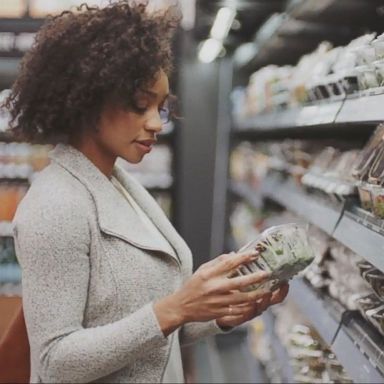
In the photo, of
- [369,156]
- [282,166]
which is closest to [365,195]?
[369,156]

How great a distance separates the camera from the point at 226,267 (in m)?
1.67

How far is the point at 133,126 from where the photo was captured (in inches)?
73.0

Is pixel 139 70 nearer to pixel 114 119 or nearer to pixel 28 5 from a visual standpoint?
pixel 114 119

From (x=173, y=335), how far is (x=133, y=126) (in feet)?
1.59

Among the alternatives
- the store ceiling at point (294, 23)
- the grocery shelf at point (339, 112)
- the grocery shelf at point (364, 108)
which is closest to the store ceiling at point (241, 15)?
the store ceiling at point (294, 23)

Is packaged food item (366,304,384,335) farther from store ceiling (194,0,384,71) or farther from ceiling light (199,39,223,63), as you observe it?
ceiling light (199,39,223,63)

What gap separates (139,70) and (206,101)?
4.62 metres

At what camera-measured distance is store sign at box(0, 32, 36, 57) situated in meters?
5.32

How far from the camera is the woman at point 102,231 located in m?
1.70

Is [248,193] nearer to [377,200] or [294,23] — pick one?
[294,23]

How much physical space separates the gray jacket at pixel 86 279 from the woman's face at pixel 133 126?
0.07 meters

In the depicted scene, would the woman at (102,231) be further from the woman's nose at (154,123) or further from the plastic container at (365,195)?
the plastic container at (365,195)

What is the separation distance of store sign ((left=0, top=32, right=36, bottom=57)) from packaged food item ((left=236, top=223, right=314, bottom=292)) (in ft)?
12.6

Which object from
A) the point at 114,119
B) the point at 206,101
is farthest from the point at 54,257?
the point at 206,101
